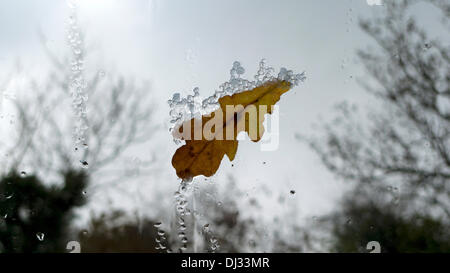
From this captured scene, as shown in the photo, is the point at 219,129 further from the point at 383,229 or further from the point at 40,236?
the point at 40,236

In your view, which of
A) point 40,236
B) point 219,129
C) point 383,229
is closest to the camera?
point 219,129

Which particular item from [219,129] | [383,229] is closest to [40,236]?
[219,129]

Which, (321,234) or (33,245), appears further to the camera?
(33,245)

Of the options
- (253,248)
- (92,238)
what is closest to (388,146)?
(253,248)

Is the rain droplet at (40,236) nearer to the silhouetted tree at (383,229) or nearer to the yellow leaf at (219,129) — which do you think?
the yellow leaf at (219,129)

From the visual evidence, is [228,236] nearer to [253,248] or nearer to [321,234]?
[253,248]

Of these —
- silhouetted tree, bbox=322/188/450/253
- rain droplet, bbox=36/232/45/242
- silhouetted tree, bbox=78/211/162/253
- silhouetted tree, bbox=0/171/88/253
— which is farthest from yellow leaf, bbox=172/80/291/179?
rain droplet, bbox=36/232/45/242

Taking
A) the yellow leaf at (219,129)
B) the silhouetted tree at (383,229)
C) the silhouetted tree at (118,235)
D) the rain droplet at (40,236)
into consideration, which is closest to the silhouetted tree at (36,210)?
the rain droplet at (40,236)
